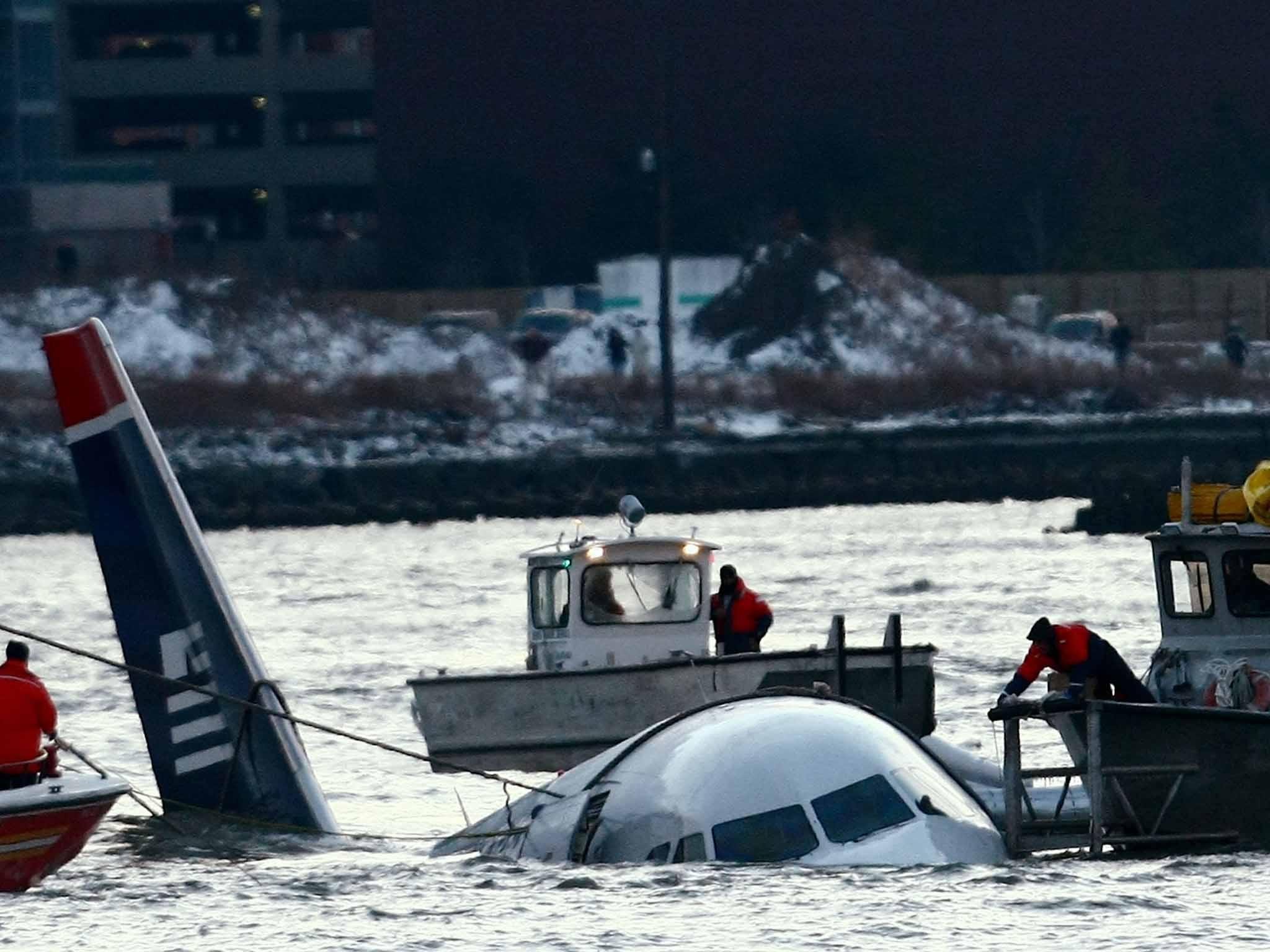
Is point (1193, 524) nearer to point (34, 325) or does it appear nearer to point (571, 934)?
point (571, 934)

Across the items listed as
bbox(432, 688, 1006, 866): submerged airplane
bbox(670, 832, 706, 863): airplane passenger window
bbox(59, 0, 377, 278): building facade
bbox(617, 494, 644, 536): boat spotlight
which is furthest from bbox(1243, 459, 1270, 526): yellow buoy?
bbox(59, 0, 377, 278): building facade

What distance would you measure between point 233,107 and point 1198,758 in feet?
307

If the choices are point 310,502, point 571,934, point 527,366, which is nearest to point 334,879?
point 571,934

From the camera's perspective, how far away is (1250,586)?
22500mm

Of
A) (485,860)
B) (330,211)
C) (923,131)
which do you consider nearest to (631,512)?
(485,860)

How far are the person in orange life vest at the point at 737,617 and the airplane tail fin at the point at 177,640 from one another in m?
5.96

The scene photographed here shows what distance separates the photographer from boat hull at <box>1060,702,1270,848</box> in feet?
68.3

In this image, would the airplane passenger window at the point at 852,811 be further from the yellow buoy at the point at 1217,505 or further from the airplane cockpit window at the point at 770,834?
the yellow buoy at the point at 1217,505

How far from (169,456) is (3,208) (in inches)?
835

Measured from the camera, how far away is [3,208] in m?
101

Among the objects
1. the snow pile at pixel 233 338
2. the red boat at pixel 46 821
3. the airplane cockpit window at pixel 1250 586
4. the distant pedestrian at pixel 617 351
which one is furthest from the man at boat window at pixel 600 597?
the snow pile at pixel 233 338

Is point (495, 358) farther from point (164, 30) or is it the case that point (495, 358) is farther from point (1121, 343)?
point (164, 30)

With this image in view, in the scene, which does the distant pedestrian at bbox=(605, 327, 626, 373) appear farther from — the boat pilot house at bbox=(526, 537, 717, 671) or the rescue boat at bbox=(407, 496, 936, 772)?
the boat pilot house at bbox=(526, 537, 717, 671)

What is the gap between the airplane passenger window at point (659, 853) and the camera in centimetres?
1870
